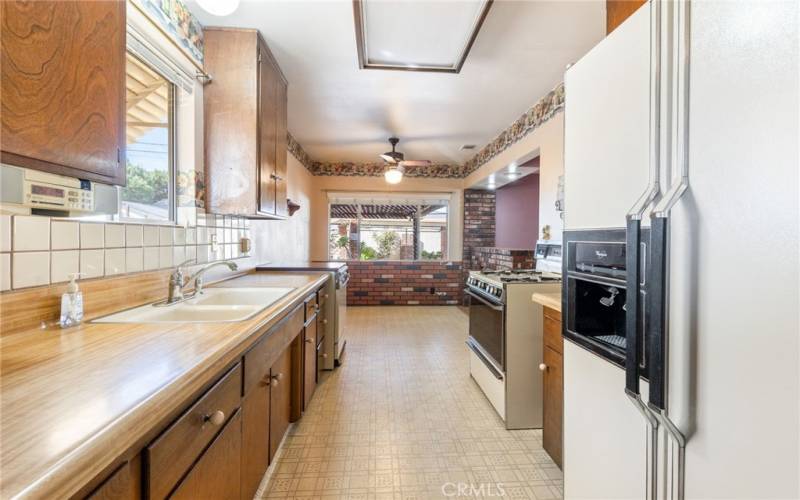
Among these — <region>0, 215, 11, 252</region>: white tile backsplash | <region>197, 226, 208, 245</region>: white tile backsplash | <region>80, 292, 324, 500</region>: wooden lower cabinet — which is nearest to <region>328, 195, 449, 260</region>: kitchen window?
<region>197, 226, 208, 245</region>: white tile backsplash

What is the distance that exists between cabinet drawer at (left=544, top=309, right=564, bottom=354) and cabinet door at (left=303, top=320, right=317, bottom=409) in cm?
137

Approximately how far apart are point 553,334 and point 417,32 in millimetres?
1864

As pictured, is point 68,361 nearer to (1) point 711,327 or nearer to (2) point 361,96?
(1) point 711,327

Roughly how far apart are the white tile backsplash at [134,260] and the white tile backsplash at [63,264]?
0.77ft

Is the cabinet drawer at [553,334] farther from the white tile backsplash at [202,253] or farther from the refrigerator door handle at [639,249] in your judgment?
the white tile backsplash at [202,253]

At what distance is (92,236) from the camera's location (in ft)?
4.10

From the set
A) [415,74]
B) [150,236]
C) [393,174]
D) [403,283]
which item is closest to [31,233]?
[150,236]

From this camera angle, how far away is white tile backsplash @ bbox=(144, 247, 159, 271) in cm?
154

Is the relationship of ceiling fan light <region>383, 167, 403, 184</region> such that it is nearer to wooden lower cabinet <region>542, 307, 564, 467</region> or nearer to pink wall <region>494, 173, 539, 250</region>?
pink wall <region>494, 173, 539, 250</region>

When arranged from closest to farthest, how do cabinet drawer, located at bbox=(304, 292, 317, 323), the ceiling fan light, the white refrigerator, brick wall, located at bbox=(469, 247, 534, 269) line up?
the white refrigerator, cabinet drawer, located at bbox=(304, 292, 317, 323), brick wall, located at bbox=(469, 247, 534, 269), the ceiling fan light

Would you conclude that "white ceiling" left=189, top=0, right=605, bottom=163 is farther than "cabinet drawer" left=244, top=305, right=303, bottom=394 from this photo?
Yes

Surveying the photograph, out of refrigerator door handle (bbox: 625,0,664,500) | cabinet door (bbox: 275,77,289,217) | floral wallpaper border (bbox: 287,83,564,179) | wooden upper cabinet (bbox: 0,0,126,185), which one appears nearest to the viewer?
wooden upper cabinet (bbox: 0,0,126,185)

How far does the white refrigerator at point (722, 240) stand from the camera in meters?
0.60

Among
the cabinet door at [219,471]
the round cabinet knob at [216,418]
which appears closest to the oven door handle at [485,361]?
the cabinet door at [219,471]
